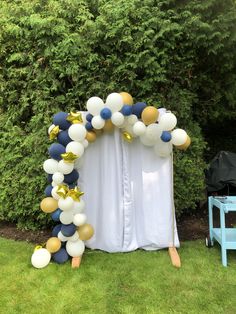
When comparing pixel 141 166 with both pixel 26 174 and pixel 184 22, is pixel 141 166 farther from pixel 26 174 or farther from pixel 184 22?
pixel 184 22

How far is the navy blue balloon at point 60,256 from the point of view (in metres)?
3.67

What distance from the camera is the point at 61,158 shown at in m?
3.60

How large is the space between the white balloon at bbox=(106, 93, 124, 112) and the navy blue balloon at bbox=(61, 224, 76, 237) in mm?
1331

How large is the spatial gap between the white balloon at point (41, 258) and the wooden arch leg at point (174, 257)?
4.46ft

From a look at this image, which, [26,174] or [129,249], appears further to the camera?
[26,174]

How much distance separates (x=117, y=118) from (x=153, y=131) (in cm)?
42

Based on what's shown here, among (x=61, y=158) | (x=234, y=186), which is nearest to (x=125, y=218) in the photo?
(x=61, y=158)

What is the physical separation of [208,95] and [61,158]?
2903 millimetres

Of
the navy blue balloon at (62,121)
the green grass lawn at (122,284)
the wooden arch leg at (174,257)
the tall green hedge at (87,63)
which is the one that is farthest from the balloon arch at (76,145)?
the wooden arch leg at (174,257)

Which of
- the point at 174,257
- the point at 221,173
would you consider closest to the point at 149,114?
the point at 174,257

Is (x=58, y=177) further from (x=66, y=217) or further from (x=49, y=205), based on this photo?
(x=66, y=217)

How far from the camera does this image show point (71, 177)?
3.69m

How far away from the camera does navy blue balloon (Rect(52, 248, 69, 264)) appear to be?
144 inches

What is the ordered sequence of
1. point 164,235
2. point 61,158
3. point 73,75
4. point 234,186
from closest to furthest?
point 61,158, point 164,235, point 73,75, point 234,186
